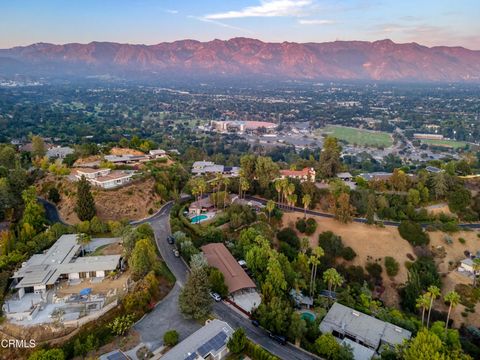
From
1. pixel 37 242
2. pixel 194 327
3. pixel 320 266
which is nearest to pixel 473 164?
pixel 320 266

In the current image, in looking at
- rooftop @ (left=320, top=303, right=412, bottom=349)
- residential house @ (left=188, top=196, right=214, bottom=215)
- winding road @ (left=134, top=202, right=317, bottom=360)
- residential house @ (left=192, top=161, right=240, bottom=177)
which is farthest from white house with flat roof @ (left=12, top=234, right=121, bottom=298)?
residential house @ (left=192, top=161, right=240, bottom=177)

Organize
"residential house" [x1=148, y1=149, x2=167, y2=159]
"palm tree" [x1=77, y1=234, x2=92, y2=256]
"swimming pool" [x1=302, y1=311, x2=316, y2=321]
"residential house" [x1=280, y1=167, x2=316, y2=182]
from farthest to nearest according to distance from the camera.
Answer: "residential house" [x1=148, y1=149, x2=167, y2=159] < "residential house" [x1=280, y1=167, x2=316, y2=182] < "palm tree" [x1=77, y1=234, x2=92, y2=256] < "swimming pool" [x1=302, y1=311, x2=316, y2=321]

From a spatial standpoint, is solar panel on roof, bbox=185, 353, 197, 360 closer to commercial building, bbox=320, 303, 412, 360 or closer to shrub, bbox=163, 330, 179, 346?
shrub, bbox=163, 330, 179, 346

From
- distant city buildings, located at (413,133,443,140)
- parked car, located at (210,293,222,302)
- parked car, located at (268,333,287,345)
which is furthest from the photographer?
distant city buildings, located at (413,133,443,140)

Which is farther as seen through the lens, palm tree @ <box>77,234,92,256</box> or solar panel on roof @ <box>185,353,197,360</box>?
palm tree @ <box>77,234,92,256</box>

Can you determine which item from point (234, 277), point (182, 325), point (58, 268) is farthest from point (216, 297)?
point (58, 268)

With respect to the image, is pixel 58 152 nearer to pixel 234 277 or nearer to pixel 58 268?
pixel 58 268
